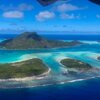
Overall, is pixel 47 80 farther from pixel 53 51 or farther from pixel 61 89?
pixel 53 51

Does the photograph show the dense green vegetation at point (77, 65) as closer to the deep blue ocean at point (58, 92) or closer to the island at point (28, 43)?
the deep blue ocean at point (58, 92)

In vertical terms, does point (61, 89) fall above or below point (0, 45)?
below

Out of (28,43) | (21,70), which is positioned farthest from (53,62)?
(28,43)

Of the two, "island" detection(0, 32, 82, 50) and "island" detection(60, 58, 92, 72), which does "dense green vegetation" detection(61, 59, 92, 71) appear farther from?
"island" detection(0, 32, 82, 50)

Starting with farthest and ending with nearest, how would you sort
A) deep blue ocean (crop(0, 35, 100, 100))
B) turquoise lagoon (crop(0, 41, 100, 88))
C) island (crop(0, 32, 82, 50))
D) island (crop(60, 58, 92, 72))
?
island (crop(0, 32, 82, 50))
island (crop(60, 58, 92, 72))
turquoise lagoon (crop(0, 41, 100, 88))
deep blue ocean (crop(0, 35, 100, 100))

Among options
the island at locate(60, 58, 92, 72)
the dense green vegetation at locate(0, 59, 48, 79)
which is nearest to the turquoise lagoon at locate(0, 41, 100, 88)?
the island at locate(60, 58, 92, 72)

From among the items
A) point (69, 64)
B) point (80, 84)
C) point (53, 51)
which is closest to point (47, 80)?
point (80, 84)

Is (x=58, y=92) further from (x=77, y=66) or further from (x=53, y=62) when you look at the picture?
(x=53, y=62)

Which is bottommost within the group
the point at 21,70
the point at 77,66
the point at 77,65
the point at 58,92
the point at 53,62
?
the point at 58,92

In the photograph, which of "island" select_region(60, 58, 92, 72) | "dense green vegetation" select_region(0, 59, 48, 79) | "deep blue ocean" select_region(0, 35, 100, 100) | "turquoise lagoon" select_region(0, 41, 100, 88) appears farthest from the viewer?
"island" select_region(60, 58, 92, 72)
